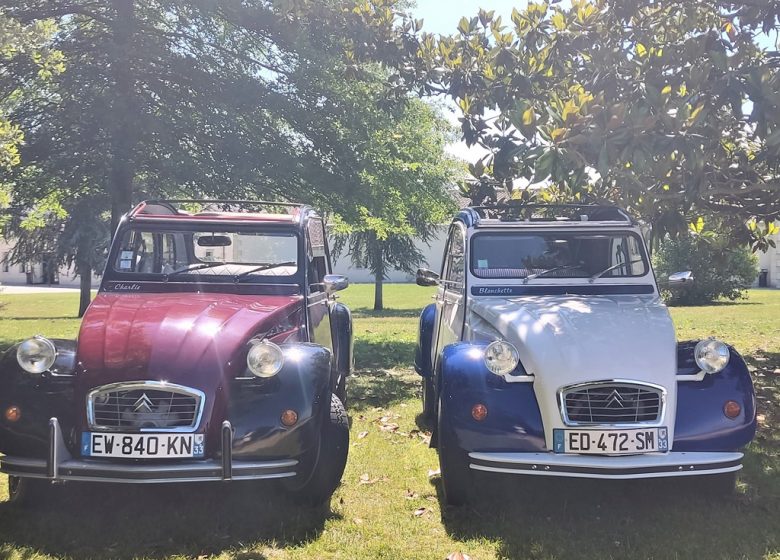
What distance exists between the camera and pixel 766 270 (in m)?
41.6

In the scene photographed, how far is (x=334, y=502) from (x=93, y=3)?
9.89m

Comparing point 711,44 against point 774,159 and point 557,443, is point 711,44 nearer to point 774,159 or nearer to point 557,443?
point 774,159

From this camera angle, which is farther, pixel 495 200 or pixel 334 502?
pixel 495 200

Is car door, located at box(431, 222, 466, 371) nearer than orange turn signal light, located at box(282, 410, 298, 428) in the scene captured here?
No

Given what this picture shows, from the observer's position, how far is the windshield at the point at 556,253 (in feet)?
A: 18.0

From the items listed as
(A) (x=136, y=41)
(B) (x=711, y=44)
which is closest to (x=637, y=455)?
(B) (x=711, y=44)

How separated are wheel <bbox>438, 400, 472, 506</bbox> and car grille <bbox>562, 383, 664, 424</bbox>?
2.32 ft

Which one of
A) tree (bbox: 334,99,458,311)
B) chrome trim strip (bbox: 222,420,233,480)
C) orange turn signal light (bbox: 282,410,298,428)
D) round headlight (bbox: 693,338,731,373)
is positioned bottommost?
chrome trim strip (bbox: 222,420,233,480)

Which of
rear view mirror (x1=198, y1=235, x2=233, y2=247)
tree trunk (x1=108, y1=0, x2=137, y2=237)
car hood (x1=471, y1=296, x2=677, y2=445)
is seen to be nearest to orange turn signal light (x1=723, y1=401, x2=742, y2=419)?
car hood (x1=471, y1=296, x2=677, y2=445)

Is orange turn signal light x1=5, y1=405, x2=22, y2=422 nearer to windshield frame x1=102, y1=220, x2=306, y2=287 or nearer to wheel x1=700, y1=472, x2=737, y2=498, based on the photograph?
windshield frame x1=102, y1=220, x2=306, y2=287

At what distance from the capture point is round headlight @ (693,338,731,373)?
4043mm

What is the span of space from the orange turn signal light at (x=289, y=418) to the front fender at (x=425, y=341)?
2.80 m

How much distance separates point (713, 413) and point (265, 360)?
280cm

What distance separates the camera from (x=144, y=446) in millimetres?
3674
